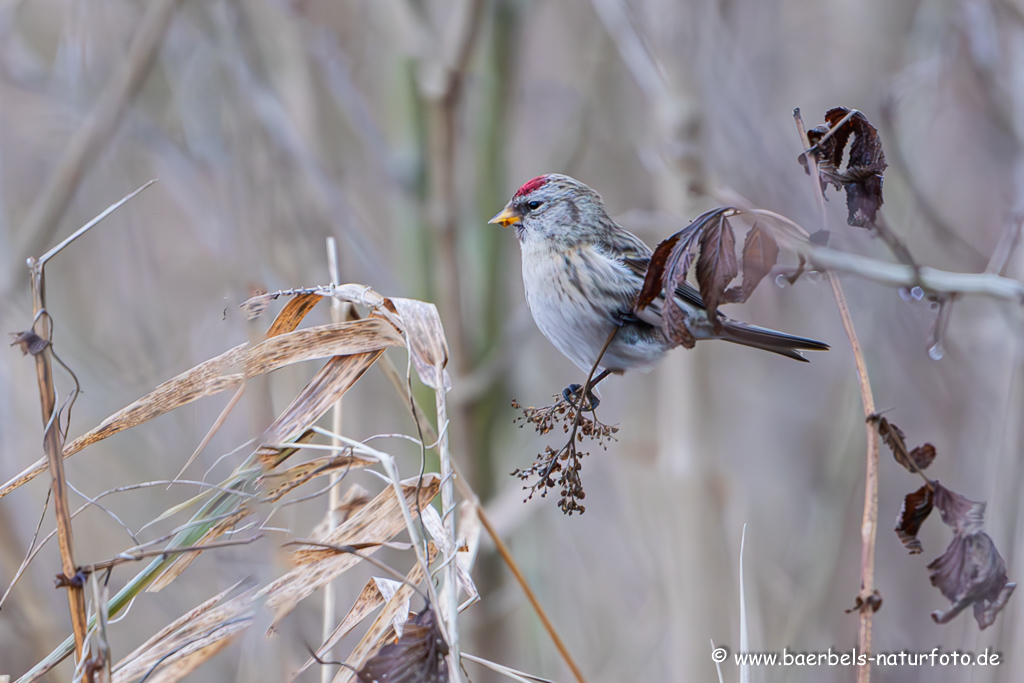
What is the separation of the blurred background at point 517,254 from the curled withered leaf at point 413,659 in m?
1.42

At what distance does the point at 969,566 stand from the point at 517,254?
327cm

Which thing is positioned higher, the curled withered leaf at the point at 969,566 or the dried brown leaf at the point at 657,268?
the dried brown leaf at the point at 657,268

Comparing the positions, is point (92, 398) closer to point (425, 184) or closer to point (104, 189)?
point (104, 189)

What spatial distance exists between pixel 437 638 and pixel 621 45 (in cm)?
251

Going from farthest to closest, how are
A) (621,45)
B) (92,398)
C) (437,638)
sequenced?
(92,398) → (621,45) → (437,638)

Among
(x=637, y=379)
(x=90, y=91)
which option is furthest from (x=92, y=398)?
(x=637, y=379)

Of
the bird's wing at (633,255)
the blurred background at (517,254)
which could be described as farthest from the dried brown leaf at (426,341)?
the blurred background at (517,254)

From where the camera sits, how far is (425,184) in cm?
334

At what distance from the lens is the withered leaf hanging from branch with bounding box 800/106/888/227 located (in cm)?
112

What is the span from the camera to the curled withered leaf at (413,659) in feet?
3.00

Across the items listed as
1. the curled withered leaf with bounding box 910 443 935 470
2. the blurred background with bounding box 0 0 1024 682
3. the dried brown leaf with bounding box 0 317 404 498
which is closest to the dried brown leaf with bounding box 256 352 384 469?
the dried brown leaf with bounding box 0 317 404 498

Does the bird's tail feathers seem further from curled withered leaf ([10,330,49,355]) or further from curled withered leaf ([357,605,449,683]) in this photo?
curled withered leaf ([10,330,49,355])

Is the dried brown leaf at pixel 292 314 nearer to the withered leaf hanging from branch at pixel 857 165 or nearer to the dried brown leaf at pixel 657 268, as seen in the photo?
the dried brown leaf at pixel 657 268

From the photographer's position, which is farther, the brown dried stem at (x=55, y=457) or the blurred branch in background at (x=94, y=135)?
the blurred branch in background at (x=94, y=135)
